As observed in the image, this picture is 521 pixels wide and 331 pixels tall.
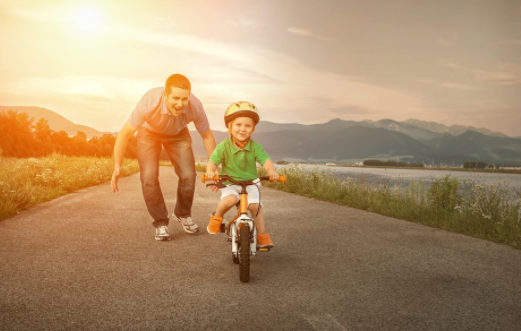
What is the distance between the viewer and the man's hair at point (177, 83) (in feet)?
20.2

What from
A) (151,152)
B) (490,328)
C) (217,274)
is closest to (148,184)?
(151,152)

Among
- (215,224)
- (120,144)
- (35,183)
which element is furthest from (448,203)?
(35,183)

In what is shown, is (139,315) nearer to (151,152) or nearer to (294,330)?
(294,330)

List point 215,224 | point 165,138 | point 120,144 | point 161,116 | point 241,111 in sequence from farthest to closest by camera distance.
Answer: point 165,138 → point 120,144 → point 161,116 → point 215,224 → point 241,111

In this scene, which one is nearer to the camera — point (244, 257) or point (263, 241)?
point (244, 257)

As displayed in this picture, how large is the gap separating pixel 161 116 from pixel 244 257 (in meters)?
2.66

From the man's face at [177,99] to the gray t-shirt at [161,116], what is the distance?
0.16 m

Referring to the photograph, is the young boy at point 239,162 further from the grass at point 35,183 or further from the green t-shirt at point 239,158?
the grass at point 35,183

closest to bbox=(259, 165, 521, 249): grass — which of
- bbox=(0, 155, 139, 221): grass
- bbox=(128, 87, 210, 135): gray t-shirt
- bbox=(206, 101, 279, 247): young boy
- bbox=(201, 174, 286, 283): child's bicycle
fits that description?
bbox=(206, 101, 279, 247): young boy

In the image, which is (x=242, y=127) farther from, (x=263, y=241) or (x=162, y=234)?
(x=162, y=234)

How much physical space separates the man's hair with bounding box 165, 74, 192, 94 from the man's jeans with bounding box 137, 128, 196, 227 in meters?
0.93

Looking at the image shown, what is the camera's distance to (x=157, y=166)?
23.2 ft

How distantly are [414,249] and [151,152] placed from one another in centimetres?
390

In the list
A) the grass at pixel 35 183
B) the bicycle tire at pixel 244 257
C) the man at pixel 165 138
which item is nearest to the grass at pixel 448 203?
the bicycle tire at pixel 244 257
